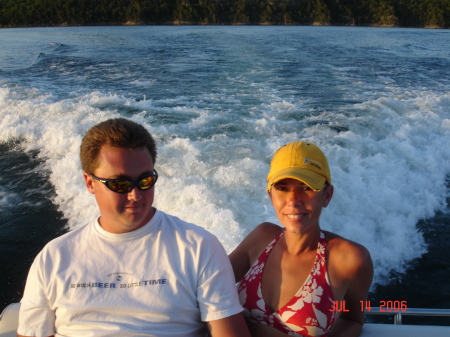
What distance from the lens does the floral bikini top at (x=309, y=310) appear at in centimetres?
163

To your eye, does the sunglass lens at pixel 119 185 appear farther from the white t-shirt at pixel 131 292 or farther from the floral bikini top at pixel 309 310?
the floral bikini top at pixel 309 310

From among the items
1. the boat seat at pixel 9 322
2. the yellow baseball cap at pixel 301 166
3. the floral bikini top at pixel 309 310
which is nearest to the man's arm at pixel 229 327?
the floral bikini top at pixel 309 310

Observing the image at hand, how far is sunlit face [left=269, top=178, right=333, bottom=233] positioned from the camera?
5.66 ft

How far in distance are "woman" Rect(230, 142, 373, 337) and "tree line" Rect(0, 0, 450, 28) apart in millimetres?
50691

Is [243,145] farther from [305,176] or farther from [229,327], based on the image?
[229,327]

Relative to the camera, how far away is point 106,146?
5.55ft

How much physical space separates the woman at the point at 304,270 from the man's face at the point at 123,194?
0.52m

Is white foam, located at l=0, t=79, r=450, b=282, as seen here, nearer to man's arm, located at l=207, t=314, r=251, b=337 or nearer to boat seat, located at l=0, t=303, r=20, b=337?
boat seat, located at l=0, t=303, r=20, b=337

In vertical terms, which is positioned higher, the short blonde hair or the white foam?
the short blonde hair

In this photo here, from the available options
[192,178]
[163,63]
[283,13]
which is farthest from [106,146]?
[283,13]

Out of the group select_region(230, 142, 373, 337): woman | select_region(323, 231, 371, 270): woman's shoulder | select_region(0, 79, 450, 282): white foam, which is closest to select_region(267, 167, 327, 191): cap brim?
select_region(230, 142, 373, 337): woman

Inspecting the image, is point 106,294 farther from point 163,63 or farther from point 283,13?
point 283,13

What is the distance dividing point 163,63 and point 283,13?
40.4m

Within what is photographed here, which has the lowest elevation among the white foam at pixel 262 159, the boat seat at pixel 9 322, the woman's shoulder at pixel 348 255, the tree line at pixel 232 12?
the white foam at pixel 262 159
